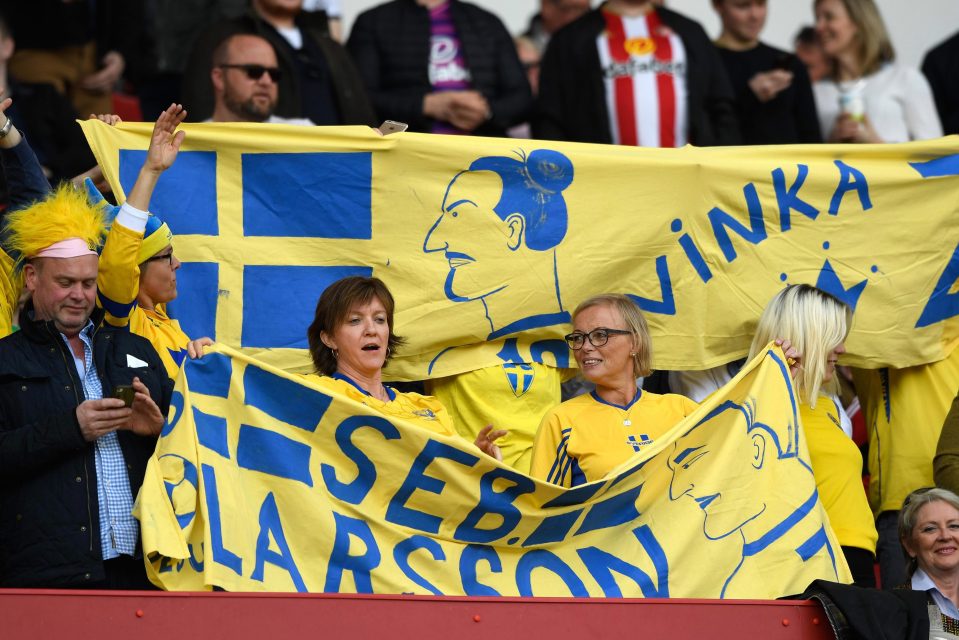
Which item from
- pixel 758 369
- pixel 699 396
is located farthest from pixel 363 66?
pixel 758 369

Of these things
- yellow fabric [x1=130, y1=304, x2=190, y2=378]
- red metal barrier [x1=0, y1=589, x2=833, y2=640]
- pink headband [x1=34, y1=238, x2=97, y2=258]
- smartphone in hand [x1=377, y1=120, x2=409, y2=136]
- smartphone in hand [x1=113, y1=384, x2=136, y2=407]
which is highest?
smartphone in hand [x1=377, y1=120, x2=409, y2=136]

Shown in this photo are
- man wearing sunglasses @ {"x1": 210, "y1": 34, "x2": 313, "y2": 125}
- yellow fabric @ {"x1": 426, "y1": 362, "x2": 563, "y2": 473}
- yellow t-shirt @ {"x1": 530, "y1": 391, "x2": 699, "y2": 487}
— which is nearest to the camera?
yellow t-shirt @ {"x1": 530, "y1": 391, "x2": 699, "y2": 487}

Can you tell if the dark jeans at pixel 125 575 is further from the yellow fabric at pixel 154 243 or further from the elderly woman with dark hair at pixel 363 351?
the yellow fabric at pixel 154 243

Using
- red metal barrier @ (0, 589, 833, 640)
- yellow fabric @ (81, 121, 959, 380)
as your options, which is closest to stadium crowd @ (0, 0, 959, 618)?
yellow fabric @ (81, 121, 959, 380)

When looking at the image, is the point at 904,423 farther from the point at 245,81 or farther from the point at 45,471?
the point at 45,471

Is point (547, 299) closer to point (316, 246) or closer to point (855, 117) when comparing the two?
point (316, 246)

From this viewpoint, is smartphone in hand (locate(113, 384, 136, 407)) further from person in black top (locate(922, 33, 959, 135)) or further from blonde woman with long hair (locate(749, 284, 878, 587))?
person in black top (locate(922, 33, 959, 135))

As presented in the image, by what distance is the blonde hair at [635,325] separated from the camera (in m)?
5.32

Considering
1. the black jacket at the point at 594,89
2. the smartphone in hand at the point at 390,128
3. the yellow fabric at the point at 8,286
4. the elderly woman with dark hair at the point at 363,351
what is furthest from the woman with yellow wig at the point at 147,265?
the black jacket at the point at 594,89

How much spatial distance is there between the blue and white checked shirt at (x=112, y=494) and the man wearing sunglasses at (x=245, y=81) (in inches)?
74.7

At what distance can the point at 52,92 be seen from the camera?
762 centimetres

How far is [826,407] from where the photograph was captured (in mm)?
5809

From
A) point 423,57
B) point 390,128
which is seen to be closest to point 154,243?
point 390,128

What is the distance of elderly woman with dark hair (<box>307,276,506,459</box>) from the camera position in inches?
199
